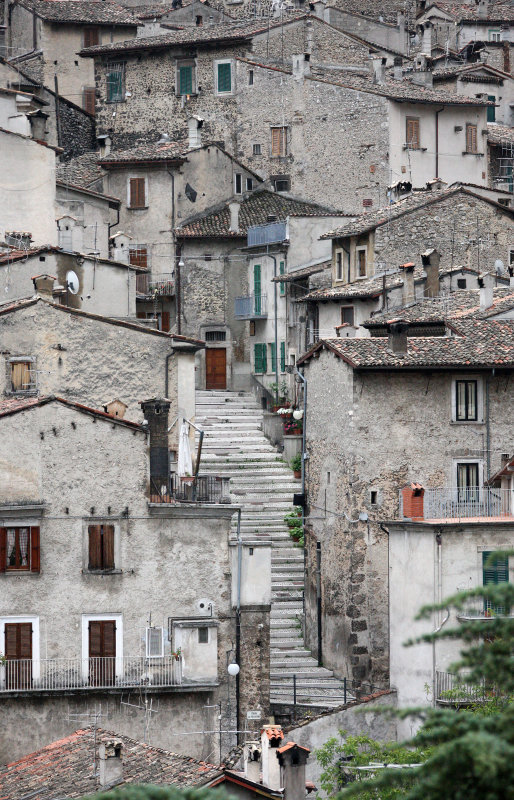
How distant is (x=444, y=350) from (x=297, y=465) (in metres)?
12.3

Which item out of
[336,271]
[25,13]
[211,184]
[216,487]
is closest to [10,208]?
[336,271]

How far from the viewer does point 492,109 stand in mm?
92812

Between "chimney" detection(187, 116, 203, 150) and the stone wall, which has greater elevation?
"chimney" detection(187, 116, 203, 150)

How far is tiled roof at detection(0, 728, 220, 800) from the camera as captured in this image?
1398 inches

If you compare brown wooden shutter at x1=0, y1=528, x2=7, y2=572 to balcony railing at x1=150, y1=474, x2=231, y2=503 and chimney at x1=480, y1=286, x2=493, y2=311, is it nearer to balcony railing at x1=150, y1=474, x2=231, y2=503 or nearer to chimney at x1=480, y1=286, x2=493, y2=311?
balcony railing at x1=150, y1=474, x2=231, y2=503

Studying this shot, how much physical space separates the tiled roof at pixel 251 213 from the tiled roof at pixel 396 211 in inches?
316

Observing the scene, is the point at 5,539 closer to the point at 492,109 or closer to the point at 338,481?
the point at 338,481

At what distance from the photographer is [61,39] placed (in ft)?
301

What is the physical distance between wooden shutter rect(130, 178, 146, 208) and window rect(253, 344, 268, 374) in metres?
7.44

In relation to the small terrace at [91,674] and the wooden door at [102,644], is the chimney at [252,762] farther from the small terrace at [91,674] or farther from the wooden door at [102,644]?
the wooden door at [102,644]

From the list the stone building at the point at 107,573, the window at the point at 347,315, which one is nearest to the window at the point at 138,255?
the window at the point at 347,315

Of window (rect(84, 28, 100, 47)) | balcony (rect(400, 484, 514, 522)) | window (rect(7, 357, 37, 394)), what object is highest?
window (rect(84, 28, 100, 47))

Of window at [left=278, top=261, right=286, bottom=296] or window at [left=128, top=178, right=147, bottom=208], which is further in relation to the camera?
window at [left=128, top=178, right=147, bottom=208]

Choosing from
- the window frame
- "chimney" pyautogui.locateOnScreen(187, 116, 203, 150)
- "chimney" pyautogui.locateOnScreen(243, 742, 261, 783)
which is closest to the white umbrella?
"chimney" pyautogui.locateOnScreen(243, 742, 261, 783)
